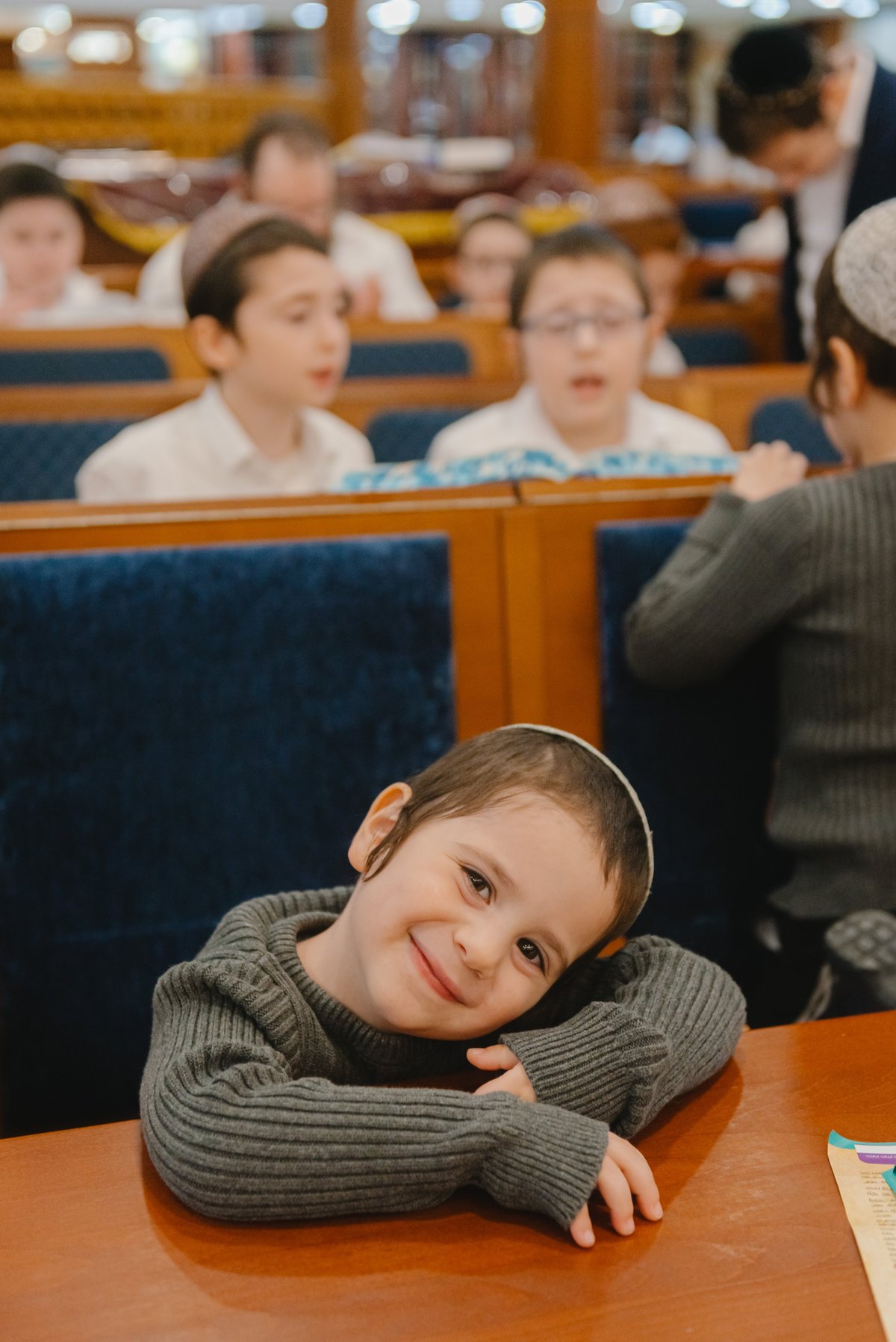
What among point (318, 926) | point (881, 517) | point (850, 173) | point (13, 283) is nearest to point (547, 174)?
point (13, 283)

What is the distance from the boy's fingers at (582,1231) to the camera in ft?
2.72

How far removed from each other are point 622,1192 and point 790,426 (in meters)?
2.61

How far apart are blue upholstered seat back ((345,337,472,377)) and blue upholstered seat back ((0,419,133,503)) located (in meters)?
1.19

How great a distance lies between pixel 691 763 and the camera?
1716 mm

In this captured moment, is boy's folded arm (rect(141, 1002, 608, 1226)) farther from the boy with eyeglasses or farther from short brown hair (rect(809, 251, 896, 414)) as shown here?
the boy with eyeglasses

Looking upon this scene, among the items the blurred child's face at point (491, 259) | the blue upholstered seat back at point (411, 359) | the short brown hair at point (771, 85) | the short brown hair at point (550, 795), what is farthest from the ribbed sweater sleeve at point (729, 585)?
the blurred child's face at point (491, 259)

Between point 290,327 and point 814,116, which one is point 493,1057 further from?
point 814,116

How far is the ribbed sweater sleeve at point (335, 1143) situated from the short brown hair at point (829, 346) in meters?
1.00

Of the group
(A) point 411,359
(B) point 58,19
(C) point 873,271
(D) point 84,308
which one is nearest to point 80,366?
(A) point 411,359

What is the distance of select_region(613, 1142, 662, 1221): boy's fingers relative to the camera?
86 centimetres

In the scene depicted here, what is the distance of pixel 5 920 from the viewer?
5.15ft

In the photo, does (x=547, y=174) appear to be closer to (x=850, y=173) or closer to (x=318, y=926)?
(x=850, y=173)

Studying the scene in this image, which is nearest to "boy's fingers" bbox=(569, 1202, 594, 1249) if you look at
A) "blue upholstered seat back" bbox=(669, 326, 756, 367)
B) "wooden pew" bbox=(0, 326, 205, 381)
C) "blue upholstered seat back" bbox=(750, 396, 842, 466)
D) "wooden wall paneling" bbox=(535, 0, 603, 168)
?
"blue upholstered seat back" bbox=(750, 396, 842, 466)

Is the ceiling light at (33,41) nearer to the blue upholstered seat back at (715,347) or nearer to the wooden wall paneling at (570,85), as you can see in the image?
the wooden wall paneling at (570,85)
